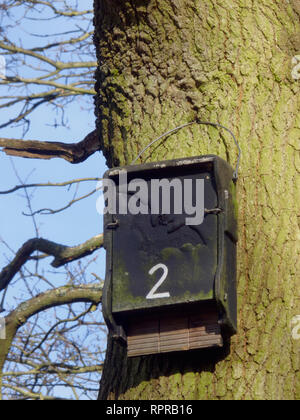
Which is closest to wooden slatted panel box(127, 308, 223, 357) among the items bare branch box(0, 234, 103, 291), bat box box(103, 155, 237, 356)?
bat box box(103, 155, 237, 356)

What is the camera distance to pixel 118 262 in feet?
8.14

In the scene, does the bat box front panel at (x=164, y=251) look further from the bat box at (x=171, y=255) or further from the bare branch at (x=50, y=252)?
the bare branch at (x=50, y=252)

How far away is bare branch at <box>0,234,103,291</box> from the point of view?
5562mm

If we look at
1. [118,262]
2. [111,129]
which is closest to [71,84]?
[111,129]

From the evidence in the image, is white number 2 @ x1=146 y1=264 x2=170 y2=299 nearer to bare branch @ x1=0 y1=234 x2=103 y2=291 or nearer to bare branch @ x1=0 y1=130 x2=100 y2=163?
bare branch @ x1=0 y1=130 x2=100 y2=163

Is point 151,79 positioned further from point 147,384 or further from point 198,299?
point 147,384

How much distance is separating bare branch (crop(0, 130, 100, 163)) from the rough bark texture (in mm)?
1576

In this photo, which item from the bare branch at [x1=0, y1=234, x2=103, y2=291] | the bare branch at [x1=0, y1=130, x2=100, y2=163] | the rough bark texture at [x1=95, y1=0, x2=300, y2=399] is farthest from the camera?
the bare branch at [x1=0, y1=234, x2=103, y2=291]

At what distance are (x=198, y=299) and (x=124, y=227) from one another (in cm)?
38

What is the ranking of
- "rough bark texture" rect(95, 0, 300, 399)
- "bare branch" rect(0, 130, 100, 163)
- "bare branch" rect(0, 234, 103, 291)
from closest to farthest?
1. "rough bark texture" rect(95, 0, 300, 399)
2. "bare branch" rect(0, 130, 100, 163)
3. "bare branch" rect(0, 234, 103, 291)

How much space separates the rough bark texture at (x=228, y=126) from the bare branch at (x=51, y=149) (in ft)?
5.17

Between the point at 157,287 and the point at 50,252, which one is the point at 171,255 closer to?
the point at 157,287

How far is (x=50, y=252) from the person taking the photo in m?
5.55

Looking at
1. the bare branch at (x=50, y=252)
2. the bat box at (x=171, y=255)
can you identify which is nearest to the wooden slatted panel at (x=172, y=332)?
the bat box at (x=171, y=255)
